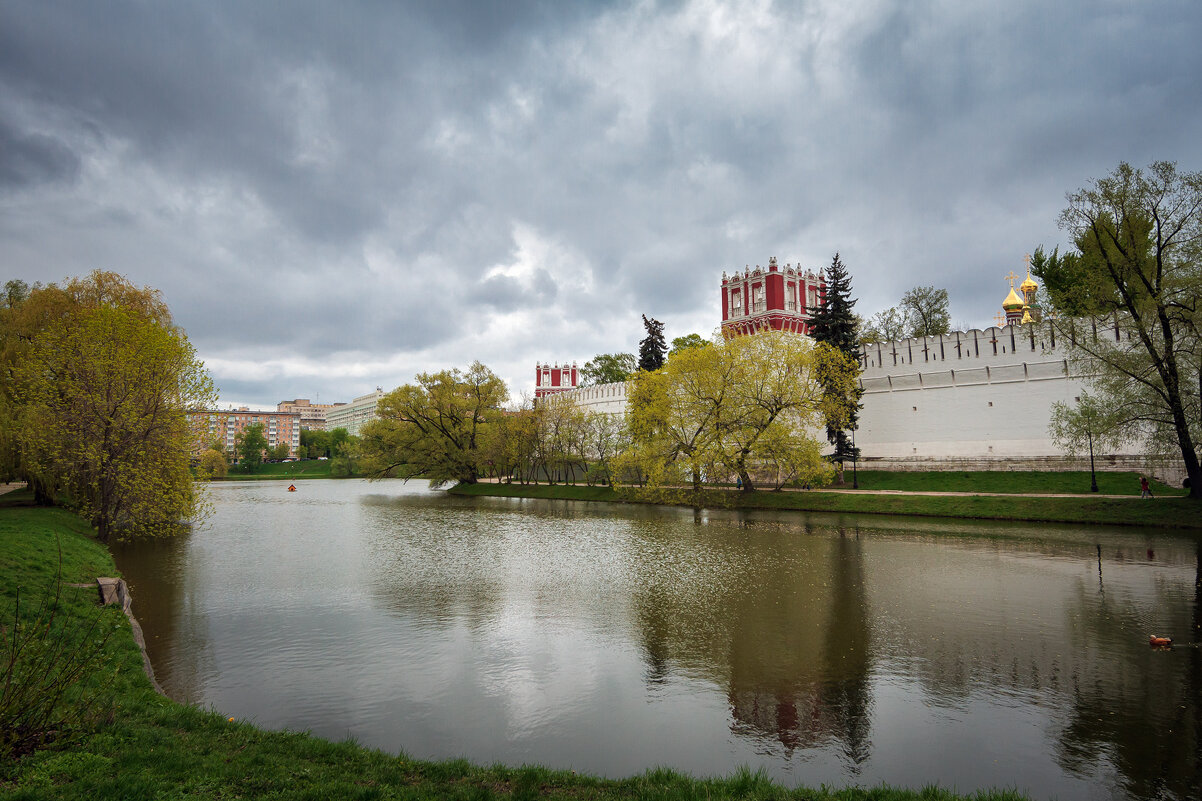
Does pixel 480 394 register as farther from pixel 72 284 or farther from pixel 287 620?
pixel 287 620

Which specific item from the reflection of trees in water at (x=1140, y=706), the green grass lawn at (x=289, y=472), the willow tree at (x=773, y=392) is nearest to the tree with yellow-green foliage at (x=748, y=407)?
the willow tree at (x=773, y=392)

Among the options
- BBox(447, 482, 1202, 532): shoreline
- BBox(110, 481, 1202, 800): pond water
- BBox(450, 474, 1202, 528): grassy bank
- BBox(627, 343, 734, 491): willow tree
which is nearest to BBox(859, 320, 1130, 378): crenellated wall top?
BBox(447, 482, 1202, 532): shoreline

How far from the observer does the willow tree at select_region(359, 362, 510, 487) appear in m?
45.1

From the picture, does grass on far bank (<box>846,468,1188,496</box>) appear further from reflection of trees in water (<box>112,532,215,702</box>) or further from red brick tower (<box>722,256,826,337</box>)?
reflection of trees in water (<box>112,532,215,702</box>)

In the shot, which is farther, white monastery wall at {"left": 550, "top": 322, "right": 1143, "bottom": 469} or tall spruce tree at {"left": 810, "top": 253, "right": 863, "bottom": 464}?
tall spruce tree at {"left": 810, "top": 253, "right": 863, "bottom": 464}

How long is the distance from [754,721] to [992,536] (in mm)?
15458

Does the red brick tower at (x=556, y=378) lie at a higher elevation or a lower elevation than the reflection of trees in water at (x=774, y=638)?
higher

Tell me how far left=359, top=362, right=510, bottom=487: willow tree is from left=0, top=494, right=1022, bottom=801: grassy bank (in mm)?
40049

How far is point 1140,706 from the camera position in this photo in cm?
622

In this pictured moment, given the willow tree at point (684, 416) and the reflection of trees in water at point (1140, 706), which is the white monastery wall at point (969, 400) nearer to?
the willow tree at point (684, 416)

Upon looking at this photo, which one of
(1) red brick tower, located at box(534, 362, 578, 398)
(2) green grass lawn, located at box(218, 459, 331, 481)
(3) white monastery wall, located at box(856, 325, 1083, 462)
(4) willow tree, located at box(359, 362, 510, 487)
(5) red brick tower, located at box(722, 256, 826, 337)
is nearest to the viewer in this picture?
(3) white monastery wall, located at box(856, 325, 1083, 462)

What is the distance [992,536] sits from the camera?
58.7 feet

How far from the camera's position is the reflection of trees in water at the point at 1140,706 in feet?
16.6

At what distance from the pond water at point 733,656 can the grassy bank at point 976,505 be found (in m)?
2.35
